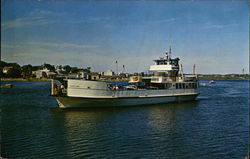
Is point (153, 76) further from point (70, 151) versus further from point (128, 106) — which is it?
point (70, 151)

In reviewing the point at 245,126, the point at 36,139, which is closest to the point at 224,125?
the point at 245,126

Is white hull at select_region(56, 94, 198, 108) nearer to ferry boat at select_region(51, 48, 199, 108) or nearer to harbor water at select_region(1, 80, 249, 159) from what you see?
ferry boat at select_region(51, 48, 199, 108)

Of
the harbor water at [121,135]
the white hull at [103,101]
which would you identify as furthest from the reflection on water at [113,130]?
the white hull at [103,101]

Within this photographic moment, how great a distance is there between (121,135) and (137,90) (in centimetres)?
1176

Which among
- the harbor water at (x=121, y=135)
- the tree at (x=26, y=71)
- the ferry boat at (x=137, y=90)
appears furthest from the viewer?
the tree at (x=26, y=71)

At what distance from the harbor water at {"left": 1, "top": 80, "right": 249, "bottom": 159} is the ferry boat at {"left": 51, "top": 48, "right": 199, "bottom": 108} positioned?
1.56 metres

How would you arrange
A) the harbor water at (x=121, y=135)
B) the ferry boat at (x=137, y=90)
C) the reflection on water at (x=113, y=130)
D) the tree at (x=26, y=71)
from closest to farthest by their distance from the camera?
1. the harbor water at (x=121, y=135)
2. the reflection on water at (x=113, y=130)
3. the ferry boat at (x=137, y=90)
4. the tree at (x=26, y=71)

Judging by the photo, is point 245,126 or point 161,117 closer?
point 245,126

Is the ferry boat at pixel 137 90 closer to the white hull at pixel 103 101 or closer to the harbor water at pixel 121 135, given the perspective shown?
the white hull at pixel 103 101

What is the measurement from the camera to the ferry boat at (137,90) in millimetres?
22609

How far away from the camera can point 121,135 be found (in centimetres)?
1434

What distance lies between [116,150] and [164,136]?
154 inches

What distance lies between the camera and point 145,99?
26734 millimetres

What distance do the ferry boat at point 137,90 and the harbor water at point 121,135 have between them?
1.56 m
